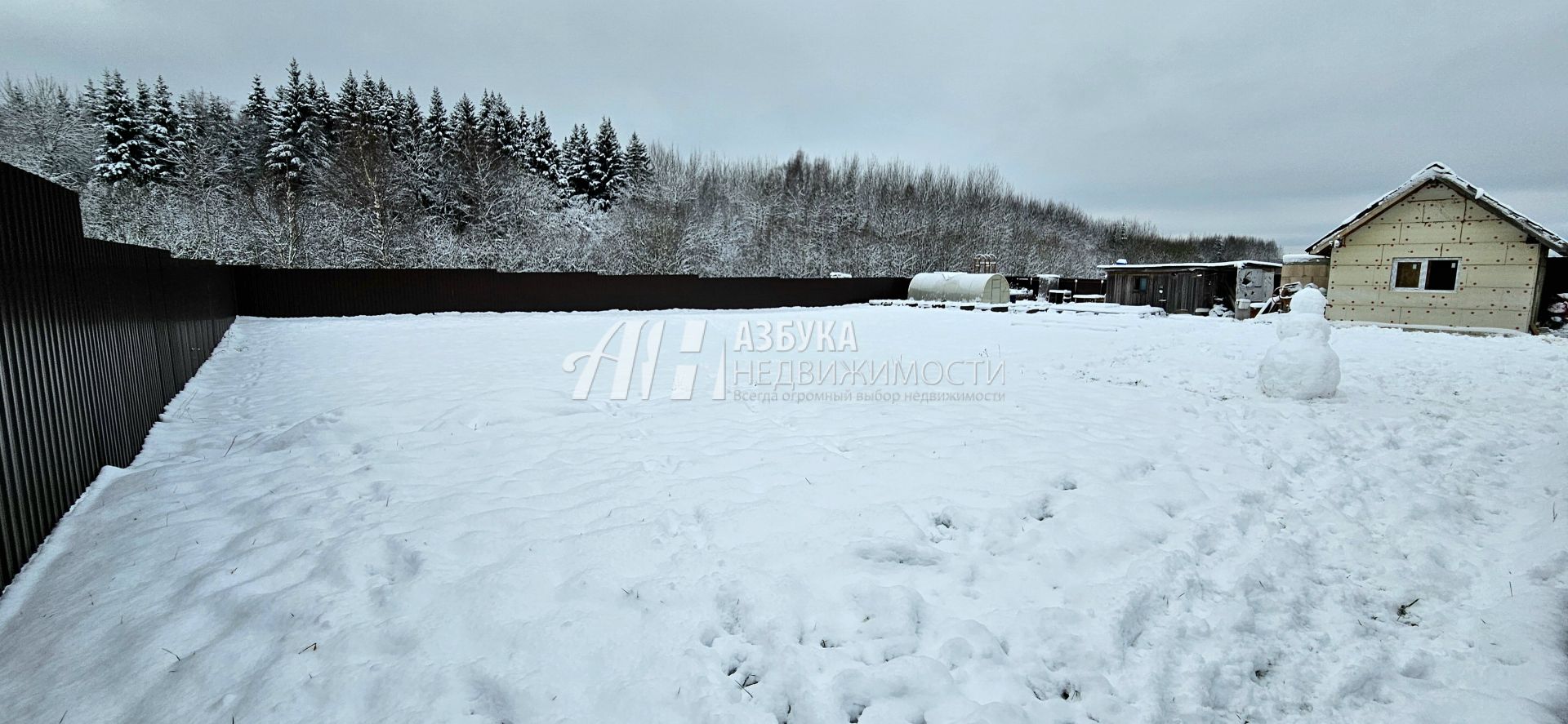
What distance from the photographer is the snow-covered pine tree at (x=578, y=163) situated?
1656 inches

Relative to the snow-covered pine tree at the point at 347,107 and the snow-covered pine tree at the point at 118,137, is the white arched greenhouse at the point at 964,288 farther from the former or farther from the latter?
the snow-covered pine tree at the point at 118,137

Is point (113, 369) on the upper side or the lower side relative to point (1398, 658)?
upper

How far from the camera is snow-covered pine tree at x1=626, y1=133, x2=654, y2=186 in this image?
43944 mm

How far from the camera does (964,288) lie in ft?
84.5

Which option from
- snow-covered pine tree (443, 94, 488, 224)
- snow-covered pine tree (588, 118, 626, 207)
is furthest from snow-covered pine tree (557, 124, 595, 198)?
snow-covered pine tree (443, 94, 488, 224)

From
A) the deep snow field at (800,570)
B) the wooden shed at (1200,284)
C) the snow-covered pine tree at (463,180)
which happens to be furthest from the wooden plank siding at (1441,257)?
the snow-covered pine tree at (463,180)

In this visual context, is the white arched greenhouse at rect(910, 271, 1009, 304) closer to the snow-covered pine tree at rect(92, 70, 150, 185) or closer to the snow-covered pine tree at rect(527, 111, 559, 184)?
the snow-covered pine tree at rect(527, 111, 559, 184)

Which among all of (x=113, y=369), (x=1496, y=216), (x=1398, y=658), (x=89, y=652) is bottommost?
(x=1398, y=658)

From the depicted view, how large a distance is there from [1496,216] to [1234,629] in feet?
64.2

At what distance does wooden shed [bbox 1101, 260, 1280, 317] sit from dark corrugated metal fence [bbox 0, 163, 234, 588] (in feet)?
114

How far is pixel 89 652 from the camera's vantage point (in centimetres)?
245

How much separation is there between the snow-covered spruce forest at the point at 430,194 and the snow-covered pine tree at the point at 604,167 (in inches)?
4.8

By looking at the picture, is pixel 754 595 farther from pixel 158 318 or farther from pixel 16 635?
pixel 158 318

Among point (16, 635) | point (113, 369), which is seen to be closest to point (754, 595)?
point (16, 635)
